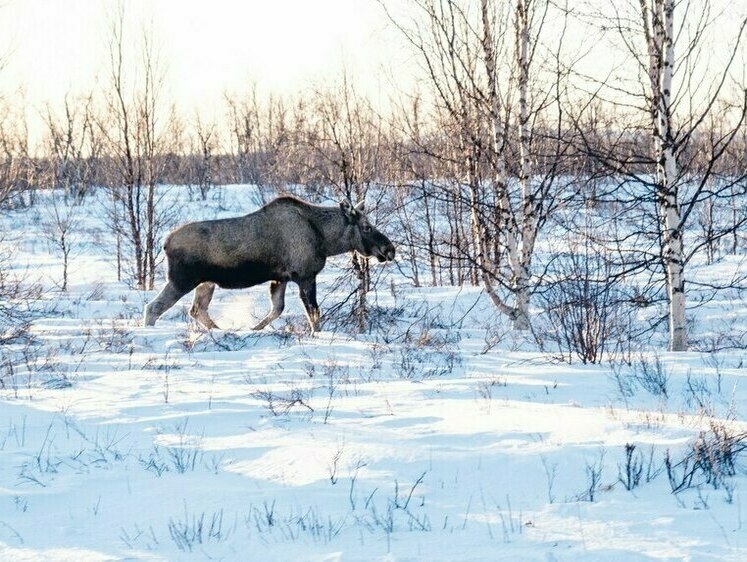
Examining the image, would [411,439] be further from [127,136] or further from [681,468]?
[127,136]

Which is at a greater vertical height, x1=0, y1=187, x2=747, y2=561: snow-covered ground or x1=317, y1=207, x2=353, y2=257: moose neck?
x1=317, y1=207, x2=353, y2=257: moose neck

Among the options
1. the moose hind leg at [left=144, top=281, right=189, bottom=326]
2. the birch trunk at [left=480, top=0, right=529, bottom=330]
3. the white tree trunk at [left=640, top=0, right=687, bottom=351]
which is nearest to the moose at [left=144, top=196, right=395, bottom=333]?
the moose hind leg at [left=144, top=281, right=189, bottom=326]

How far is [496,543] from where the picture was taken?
→ 374cm

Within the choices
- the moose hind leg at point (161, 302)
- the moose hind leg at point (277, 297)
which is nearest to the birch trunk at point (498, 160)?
the moose hind leg at point (277, 297)

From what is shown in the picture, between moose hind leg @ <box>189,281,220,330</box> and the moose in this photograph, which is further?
moose hind leg @ <box>189,281,220,330</box>

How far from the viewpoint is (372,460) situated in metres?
5.04

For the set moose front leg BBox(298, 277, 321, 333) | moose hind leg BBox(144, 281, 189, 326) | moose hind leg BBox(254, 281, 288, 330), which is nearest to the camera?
moose front leg BBox(298, 277, 321, 333)

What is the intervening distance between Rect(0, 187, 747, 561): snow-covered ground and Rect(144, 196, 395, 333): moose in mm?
4331

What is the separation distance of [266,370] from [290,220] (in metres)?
5.22

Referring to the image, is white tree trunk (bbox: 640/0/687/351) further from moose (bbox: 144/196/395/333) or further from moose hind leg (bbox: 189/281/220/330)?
moose hind leg (bbox: 189/281/220/330)

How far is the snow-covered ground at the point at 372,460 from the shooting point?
3867 mm

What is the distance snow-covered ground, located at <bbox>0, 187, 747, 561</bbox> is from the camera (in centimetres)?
387

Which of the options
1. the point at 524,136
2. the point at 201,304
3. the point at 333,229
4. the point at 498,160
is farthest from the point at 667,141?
the point at 201,304

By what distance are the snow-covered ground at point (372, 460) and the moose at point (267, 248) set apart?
171 inches
